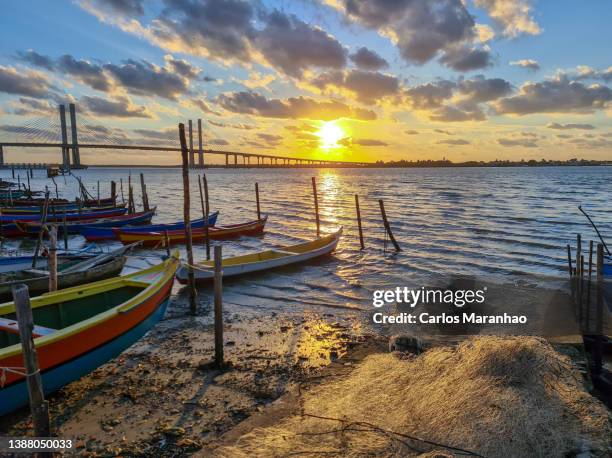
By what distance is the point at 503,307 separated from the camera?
9.88 meters

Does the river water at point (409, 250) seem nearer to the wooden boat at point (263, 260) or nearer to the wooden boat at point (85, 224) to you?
the wooden boat at point (263, 260)

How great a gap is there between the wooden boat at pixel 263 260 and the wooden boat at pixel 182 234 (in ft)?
17.8

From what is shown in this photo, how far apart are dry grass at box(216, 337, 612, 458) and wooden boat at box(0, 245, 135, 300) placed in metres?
8.81

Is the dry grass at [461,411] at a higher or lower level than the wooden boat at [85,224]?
lower

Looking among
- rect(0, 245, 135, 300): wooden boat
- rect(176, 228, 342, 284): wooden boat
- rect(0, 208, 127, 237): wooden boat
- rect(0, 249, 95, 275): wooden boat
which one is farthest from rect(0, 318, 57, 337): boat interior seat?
rect(0, 208, 127, 237): wooden boat

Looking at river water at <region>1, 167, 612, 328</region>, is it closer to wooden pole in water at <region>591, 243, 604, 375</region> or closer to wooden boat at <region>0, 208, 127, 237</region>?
wooden boat at <region>0, 208, 127, 237</region>

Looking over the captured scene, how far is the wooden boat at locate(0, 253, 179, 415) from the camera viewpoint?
593 cm

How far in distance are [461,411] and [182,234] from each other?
61.2ft

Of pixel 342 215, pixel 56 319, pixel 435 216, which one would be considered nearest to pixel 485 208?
pixel 435 216

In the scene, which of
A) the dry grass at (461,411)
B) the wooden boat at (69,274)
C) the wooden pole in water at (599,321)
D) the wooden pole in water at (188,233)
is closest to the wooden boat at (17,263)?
the wooden boat at (69,274)

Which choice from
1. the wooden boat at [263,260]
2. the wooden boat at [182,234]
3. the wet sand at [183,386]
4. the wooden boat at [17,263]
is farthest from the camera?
the wooden boat at [182,234]

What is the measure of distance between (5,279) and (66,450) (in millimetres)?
8255

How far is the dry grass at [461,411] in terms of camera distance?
479 cm

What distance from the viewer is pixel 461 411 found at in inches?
206
